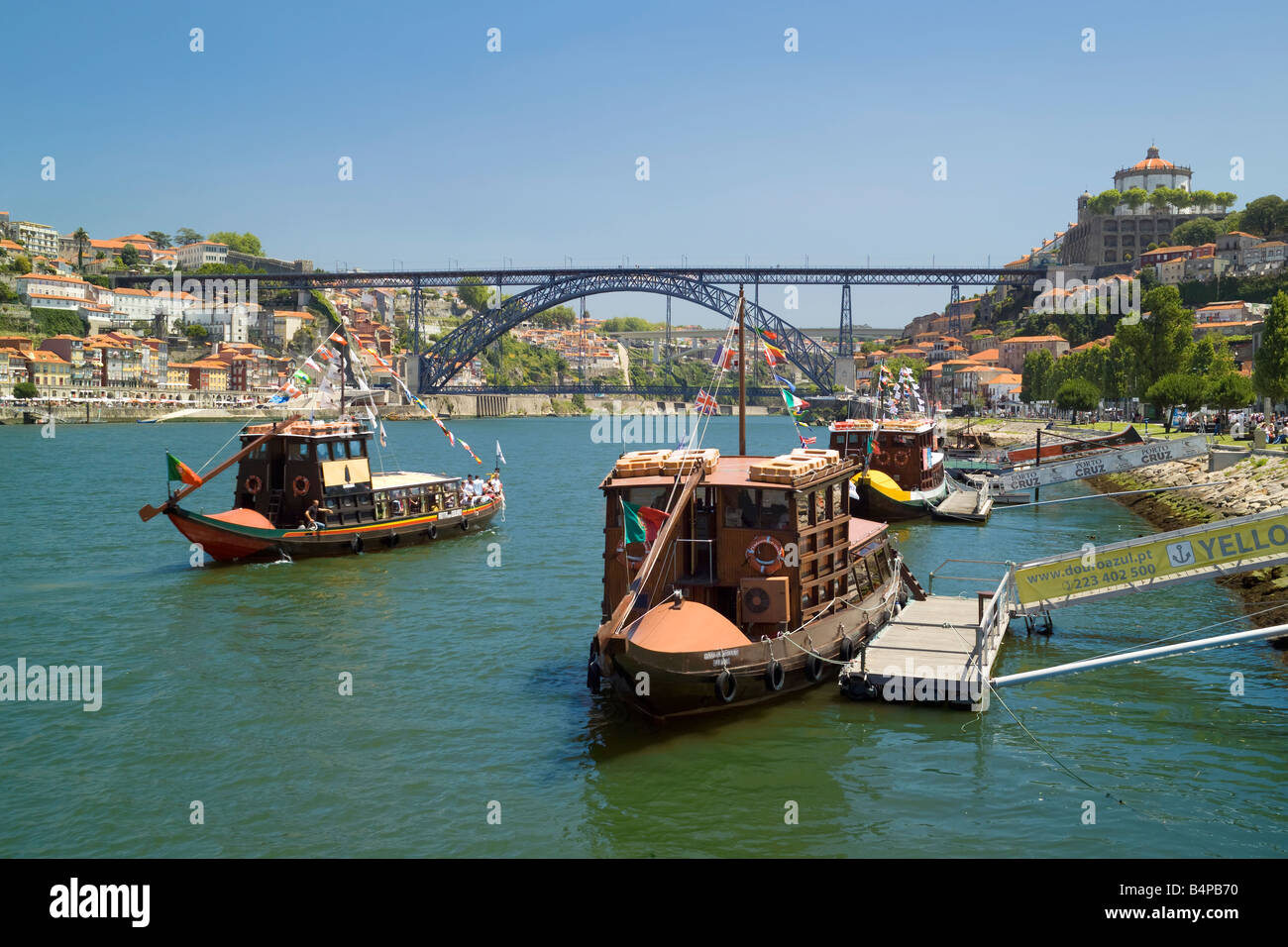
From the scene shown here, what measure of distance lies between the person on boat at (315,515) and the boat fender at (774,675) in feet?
59.7

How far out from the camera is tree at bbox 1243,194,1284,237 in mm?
132500

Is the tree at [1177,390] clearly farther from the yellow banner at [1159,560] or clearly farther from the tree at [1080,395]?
the yellow banner at [1159,560]

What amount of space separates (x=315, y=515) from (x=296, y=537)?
0.88 meters

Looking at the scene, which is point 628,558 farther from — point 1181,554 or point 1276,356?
point 1276,356

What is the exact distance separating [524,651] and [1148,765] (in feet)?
36.2

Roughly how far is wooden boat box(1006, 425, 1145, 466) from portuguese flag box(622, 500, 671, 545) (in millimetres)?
36723

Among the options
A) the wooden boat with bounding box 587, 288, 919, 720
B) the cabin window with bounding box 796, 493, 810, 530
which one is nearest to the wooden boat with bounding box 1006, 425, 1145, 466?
the wooden boat with bounding box 587, 288, 919, 720

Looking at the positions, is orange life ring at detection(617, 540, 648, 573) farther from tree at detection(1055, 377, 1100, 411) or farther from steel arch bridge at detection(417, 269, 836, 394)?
steel arch bridge at detection(417, 269, 836, 394)

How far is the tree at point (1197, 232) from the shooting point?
142000 mm

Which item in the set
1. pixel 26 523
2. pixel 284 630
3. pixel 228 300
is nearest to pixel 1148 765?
pixel 284 630

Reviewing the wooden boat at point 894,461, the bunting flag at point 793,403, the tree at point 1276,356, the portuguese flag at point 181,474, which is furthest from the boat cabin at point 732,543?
the tree at point 1276,356
